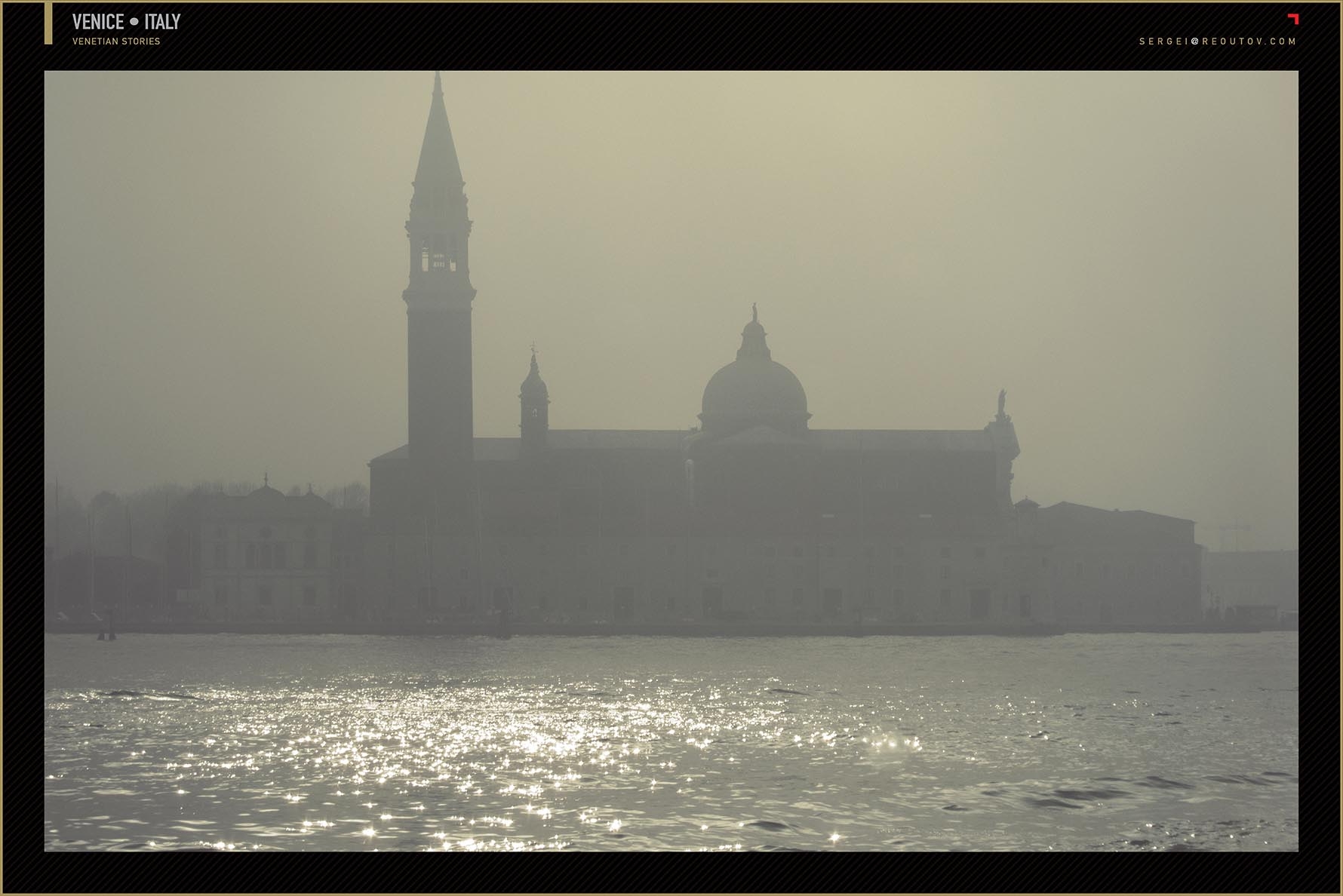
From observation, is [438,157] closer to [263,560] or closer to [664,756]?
[263,560]

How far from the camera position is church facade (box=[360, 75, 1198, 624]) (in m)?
44.2

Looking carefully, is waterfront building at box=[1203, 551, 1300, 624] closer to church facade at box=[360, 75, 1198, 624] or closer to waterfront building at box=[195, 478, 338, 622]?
church facade at box=[360, 75, 1198, 624]

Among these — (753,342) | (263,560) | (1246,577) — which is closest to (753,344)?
(753,342)

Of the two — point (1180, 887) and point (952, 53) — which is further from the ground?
point (952, 53)

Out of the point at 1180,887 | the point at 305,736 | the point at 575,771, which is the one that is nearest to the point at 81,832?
the point at 575,771

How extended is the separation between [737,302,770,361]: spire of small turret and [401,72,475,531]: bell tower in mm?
10673

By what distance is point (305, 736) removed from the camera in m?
16.2

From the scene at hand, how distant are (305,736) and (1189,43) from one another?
13.8m

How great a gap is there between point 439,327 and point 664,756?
100 feet

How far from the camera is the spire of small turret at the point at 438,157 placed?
44.2 metres

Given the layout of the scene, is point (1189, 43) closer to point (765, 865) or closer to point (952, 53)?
point (952, 53)

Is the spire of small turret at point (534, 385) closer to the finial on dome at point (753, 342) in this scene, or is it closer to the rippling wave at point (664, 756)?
the finial on dome at point (753, 342)

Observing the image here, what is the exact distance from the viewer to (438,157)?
1750 inches

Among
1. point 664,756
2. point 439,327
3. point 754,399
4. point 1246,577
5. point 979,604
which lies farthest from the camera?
point 1246,577
